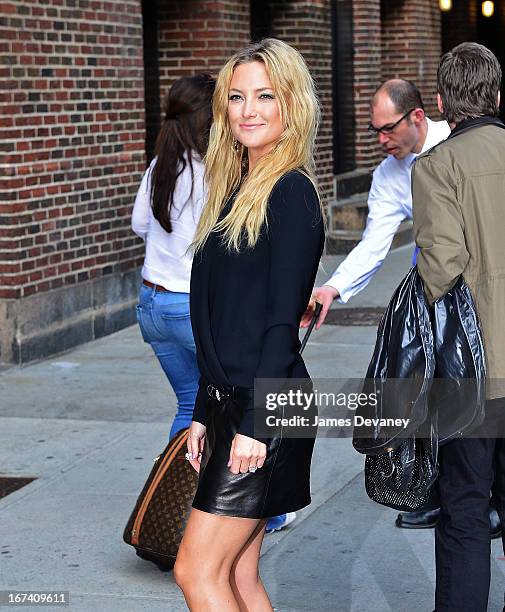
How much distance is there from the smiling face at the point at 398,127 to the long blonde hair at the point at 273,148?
192 centimetres

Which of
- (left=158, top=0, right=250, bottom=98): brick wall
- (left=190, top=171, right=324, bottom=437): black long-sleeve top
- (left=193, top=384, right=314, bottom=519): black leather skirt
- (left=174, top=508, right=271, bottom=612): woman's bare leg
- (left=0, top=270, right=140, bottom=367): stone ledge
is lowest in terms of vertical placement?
(left=0, top=270, right=140, bottom=367): stone ledge

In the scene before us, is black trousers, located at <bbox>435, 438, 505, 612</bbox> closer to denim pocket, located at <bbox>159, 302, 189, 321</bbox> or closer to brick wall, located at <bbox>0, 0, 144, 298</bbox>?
denim pocket, located at <bbox>159, 302, 189, 321</bbox>

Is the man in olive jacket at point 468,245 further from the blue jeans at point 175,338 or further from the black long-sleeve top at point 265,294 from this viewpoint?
the blue jeans at point 175,338

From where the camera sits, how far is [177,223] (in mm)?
5137

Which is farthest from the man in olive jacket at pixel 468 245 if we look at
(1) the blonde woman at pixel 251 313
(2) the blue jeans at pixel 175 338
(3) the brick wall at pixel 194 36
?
(3) the brick wall at pixel 194 36

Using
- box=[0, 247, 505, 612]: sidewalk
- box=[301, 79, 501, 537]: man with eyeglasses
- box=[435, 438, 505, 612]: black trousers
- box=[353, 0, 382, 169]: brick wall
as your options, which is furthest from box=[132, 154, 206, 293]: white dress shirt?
box=[353, 0, 382, 169]: brick wall

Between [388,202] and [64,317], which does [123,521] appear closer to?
[388,202]

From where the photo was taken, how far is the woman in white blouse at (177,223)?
5.08 meters

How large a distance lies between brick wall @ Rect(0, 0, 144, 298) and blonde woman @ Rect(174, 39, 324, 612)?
5503 mm

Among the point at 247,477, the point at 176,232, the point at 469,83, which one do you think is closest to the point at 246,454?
the point at 247,477

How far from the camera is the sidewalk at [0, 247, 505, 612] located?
461cm

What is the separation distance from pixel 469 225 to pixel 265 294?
68cm

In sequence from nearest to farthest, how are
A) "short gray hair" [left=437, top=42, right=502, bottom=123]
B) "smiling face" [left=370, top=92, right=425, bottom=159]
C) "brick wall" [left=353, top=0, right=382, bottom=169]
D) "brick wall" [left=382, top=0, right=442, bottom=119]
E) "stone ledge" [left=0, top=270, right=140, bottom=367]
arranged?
"short gray hair" [left=437, top=42, right=502, bottom=123] → "smiling face" [left=370, top=92, right=425, bottom=159] → "stone ledge" [left=0, top=270, right=140, bottom=367] → "brick wall" [left=353, top=0, right=382, bottom=169] → "brick wall" [left=382, top=0, right=442, bottom=119]

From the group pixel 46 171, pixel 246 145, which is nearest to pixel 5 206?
pixel 46 171
